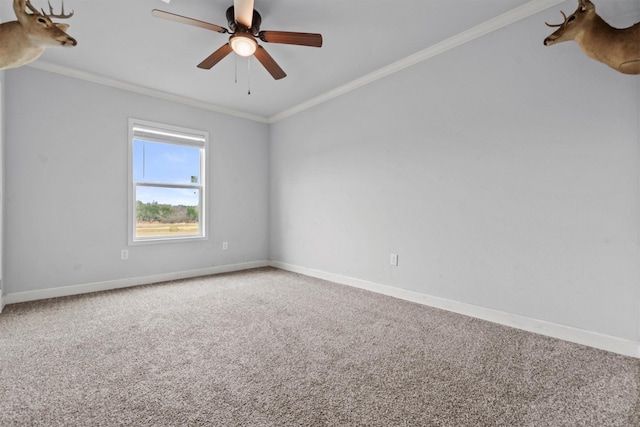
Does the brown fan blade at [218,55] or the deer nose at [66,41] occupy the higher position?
the brown fan blade at [218,55]

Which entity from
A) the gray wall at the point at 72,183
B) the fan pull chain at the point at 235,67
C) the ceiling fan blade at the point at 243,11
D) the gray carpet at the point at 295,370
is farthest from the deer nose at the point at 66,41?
the gray wall at the point at 72,183

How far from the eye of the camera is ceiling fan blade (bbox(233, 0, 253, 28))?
1968 mm

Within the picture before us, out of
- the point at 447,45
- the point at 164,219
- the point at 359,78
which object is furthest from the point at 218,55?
the point at 164,219

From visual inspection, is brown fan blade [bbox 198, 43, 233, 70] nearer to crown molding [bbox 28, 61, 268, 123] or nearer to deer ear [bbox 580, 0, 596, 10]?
crown molding [bbox 28, 61, 268, 123]

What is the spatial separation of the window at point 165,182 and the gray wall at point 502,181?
2.08 m

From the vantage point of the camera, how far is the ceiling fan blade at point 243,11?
6.46ft

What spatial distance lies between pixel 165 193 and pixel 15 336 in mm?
2206

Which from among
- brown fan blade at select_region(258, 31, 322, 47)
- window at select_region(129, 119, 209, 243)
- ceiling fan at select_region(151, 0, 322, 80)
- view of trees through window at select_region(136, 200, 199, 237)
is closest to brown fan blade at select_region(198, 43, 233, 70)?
ceiling fan at select_region(151, 0, 322, 80)

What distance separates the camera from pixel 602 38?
1.71 metres

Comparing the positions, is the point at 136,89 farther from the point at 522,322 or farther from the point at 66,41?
the point at 522,322

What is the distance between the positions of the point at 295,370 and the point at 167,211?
321cm

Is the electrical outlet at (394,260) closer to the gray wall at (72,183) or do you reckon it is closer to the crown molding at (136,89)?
the gray wall at (72,183)

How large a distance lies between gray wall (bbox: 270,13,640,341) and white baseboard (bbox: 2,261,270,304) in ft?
6.15

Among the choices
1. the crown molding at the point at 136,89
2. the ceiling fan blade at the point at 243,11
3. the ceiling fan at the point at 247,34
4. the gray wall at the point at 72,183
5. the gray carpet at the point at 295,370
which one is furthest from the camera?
the crown molding at the point at 136,89
